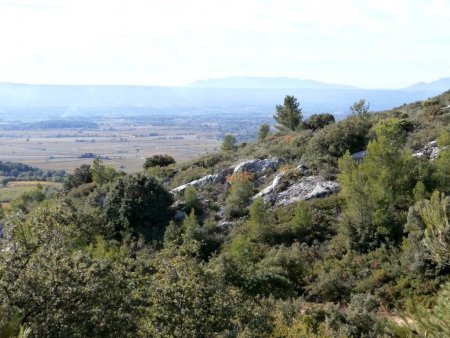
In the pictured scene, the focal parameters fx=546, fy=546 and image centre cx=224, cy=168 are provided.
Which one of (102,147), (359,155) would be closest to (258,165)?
(359,155)

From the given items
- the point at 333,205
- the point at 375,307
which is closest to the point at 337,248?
the point at 333,205

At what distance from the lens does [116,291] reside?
11711 mm

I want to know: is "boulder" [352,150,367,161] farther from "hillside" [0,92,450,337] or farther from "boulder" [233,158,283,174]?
"boulder" [233,158,283,174]

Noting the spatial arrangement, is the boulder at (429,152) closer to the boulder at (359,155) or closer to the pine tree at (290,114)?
the boulder at (359,155)

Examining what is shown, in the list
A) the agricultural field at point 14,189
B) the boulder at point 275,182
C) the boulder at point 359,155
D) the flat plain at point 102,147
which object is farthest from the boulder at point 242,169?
the flat plain at point 102,147

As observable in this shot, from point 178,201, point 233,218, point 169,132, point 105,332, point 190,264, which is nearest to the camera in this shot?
point 105,332

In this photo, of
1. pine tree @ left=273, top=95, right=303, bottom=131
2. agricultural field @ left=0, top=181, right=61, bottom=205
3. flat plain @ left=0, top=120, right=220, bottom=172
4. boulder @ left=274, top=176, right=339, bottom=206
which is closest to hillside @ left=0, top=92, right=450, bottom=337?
boulder @ left=274, top=176, right=339, bottom=206

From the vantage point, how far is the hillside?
436 inches

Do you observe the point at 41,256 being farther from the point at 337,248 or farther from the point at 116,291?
the point at 337,248

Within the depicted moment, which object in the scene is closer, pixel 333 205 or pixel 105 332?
pixel 105 332

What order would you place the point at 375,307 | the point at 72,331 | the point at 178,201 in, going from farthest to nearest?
the point at 178,201 < the point at 375,307 < the point at 72,331

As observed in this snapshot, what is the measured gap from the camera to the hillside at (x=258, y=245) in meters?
11.1

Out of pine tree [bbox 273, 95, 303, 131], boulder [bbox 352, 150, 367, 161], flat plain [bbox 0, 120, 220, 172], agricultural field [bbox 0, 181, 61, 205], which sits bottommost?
flat plain [bbox 0, 120, 220, 172]

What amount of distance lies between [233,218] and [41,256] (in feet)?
55.5
